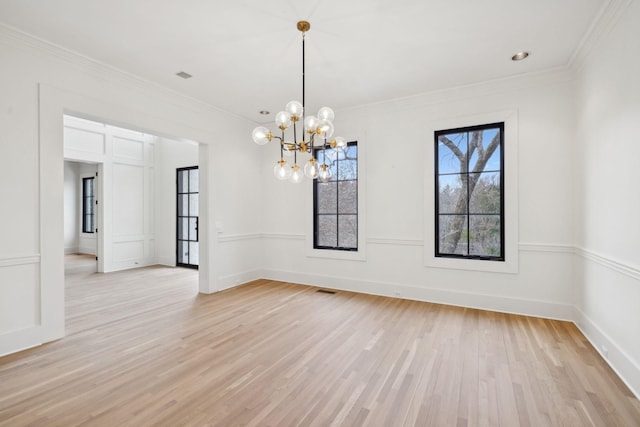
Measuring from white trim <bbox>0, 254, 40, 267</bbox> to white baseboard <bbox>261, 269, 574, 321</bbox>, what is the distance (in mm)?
3501

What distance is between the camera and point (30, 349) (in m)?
2.94

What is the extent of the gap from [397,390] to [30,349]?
3422 mm

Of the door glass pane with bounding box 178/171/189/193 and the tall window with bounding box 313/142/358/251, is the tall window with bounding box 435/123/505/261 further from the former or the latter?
the door glass pane with bounding box 178/171/189/193

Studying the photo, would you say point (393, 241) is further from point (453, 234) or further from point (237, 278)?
point (237, 278)

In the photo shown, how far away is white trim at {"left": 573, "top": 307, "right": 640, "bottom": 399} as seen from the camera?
228 cm

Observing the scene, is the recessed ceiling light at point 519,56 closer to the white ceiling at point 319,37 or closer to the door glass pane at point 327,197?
the white ceiling at point 319,37

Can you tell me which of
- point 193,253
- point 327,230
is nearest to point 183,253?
point 193,253

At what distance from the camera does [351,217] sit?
5.17 metres

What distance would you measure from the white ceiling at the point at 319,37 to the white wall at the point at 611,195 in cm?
41

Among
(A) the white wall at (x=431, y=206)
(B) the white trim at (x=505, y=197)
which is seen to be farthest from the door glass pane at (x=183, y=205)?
(B) the white trim at (x=505, y=197)

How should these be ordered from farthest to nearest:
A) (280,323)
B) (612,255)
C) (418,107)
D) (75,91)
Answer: (418,107), (280,323), (75,91), (612,255)

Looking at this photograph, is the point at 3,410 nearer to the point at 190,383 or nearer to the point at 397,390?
the point at 190,383

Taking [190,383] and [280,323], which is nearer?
[190,383]

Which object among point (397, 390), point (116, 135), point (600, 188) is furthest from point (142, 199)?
point (600, 188)
